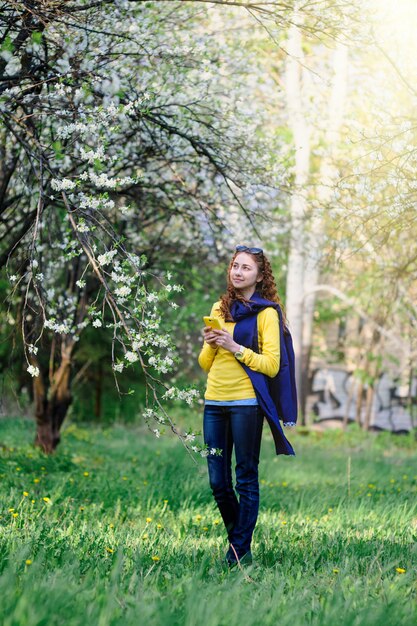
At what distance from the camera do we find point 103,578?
3506 mm

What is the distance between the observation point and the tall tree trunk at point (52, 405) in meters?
9.15

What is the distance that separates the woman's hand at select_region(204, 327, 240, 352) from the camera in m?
4.22

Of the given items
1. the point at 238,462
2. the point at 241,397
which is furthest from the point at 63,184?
the point at 238,462

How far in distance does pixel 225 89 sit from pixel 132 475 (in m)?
4.11

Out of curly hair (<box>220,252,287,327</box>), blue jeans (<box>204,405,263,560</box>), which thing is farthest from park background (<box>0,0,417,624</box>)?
curly hair (<box>220,252,287,327</box>)

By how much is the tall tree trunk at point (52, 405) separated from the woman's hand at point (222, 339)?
5097 mm

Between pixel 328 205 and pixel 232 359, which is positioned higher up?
pixel 328 205

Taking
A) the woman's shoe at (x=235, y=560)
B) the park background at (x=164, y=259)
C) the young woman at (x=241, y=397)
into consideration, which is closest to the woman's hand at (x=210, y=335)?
the young woman at (x=241, y=397)

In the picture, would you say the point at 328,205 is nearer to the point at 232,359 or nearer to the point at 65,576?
the point at 232,359

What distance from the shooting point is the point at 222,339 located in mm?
4223

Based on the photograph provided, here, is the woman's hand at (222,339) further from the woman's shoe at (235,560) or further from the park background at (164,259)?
the woman's shoe at (235,560)

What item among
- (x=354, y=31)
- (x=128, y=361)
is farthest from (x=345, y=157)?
(x=128, y=361)

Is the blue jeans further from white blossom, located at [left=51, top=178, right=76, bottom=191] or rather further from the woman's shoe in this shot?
→ white blossom, located at [left=51, top=178, right=76, bottom=191]

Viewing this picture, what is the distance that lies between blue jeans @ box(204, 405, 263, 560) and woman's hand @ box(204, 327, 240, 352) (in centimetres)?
35
